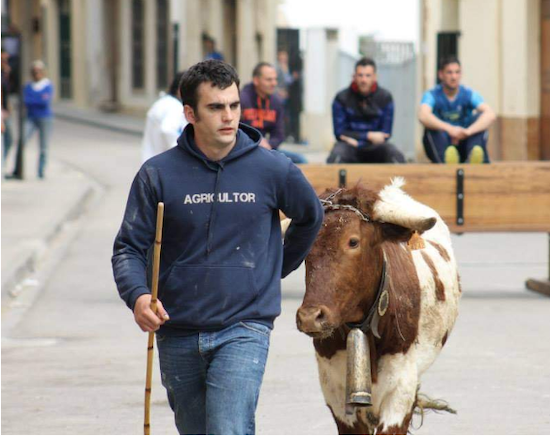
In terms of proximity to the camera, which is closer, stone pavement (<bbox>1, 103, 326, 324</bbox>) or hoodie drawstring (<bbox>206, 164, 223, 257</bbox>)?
hoodie drawstring (<bbox>206, 164, 223, 257</bbox>)

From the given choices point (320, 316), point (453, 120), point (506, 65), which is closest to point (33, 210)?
point (453, 120)

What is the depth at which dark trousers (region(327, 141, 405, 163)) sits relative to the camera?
13.5 meters

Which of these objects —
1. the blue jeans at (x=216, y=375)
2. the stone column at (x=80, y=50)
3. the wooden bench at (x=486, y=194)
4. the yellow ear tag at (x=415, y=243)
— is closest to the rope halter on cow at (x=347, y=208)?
the yellow ear tag at (x=415, y=243)

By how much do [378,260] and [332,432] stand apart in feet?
5.89

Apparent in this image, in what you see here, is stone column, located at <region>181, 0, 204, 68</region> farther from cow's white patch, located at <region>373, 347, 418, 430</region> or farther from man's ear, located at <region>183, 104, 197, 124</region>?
man's ear, located at <region>183, 104, 197, 124</region>

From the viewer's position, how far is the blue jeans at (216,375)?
5.31 meters

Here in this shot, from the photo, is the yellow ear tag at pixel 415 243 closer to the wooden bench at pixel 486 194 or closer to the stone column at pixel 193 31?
the wooden bench at pixel 486 194

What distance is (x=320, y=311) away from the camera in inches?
240

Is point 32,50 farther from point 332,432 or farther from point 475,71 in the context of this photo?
point 332,432

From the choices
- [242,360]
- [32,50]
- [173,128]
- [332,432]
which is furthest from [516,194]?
[32,50]

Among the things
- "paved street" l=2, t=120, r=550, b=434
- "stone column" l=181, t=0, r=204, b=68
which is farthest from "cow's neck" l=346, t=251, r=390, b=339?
"stone column" l=181, t=0, r=204, b=68

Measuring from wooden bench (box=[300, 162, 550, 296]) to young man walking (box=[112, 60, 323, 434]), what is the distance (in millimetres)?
7085

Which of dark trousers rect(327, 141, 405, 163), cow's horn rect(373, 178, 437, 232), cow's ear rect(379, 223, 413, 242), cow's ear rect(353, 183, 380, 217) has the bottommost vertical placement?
dark trousers rect(327, 141, 405, 163)

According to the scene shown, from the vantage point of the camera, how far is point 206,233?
540 centimetres
